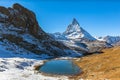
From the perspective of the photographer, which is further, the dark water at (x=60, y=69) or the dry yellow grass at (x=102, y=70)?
the dark water at (x=60, y=69)

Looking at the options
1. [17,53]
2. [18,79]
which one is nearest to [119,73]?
[18,79]

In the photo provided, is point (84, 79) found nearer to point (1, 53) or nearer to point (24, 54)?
point (1, 53)

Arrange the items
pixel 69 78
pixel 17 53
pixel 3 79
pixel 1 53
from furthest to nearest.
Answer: pixel 17 53
pixel 1 53
pixel 69 78
pixel 3 79

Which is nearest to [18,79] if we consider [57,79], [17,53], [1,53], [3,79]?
[3,79]

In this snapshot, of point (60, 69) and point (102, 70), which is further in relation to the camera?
point (60, 69)

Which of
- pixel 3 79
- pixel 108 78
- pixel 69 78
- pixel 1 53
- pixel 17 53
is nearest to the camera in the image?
pixel 3 79

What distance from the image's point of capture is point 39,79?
266 ft

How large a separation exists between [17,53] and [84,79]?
116157 mm

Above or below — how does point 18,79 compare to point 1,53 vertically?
below

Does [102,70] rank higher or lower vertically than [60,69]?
lower

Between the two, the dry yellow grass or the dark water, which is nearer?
the dry yellow grass

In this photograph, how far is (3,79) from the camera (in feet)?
246

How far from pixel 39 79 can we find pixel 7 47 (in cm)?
12086

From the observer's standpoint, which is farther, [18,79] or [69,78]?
[69,78]
